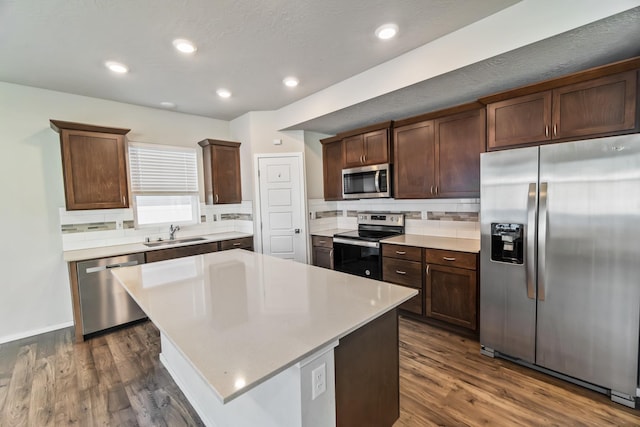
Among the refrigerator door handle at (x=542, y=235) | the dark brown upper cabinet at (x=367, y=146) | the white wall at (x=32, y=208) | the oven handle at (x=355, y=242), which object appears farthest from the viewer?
the dark brown upper cabinet at (x=367, y=146)

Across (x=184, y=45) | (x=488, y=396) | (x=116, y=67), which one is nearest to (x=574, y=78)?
(x=488, y=396)

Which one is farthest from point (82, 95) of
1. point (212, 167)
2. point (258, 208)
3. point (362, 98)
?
point (362, 98)

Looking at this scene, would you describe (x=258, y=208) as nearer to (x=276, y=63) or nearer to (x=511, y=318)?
(x=276, y=63)

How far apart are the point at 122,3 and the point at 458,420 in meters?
3.37

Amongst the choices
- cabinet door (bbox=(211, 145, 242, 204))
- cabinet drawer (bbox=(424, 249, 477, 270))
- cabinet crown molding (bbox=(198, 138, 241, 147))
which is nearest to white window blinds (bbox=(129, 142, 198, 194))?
cabinet crown molding (bbox=(198, 138, 241, 147))

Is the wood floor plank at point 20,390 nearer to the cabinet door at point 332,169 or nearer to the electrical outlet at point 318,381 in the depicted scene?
the electrical outlet at point 318,381

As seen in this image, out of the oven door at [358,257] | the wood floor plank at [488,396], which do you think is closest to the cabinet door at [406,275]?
the oven door at [358,257]

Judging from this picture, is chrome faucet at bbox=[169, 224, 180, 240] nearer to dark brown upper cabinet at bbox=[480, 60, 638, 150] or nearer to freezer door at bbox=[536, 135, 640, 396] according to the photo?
dark brown upper cabinet at bbox=[480, 60, 638, 150]

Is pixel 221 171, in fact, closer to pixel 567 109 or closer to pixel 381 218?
pixel 381 218

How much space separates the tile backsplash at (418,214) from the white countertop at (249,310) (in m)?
2.02

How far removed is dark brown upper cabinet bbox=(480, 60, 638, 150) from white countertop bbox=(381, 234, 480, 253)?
0.97m

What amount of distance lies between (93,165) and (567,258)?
175 inches

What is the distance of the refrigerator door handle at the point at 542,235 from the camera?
2037 millimetres

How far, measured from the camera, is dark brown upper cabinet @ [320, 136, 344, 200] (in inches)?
163
